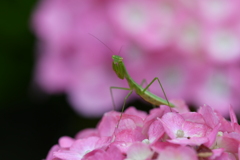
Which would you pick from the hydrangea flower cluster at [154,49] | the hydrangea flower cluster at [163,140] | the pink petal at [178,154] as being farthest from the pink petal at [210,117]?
the hydrangea flower cluster at [154,49]

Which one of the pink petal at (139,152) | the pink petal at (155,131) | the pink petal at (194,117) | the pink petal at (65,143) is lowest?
the pink petal at (65,143)

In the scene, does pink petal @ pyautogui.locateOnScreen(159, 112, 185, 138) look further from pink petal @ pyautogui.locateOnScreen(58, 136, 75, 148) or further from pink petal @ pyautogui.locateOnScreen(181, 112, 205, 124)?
pink petal @ pyautogui.locateOnScreen(58, 136, 75, 148)

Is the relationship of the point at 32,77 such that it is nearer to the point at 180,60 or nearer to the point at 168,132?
the point at 180,60

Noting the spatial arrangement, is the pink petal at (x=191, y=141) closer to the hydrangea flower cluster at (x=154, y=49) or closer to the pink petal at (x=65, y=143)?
the pink petal at (x=65, y=143)

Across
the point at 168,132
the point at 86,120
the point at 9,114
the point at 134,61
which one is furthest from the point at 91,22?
the point at 168,132

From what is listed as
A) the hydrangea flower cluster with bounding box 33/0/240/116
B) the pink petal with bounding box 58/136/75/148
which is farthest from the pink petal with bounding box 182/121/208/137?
the hydrangea flower cluster with bounding box 33/0/240/116

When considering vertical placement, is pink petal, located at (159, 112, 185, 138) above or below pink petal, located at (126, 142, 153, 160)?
above

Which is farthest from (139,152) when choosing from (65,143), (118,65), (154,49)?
(154,49)

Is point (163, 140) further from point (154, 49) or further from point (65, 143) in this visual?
point (154, 49)
